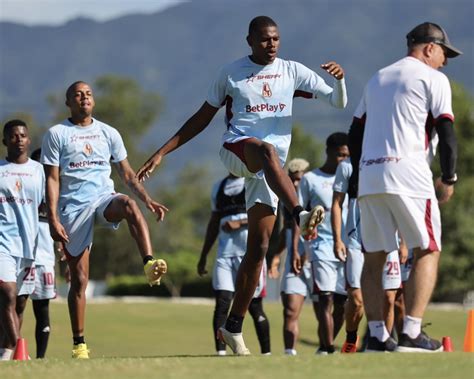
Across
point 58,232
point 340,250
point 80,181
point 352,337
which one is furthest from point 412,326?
point 80,181

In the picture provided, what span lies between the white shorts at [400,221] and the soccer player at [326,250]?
6023 mm

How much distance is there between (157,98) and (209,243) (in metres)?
78.7

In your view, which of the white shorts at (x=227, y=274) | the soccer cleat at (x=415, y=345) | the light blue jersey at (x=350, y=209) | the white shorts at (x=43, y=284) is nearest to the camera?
the soccer cleat at (x=415, y=345)

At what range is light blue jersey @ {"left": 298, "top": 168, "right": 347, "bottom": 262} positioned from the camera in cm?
1631

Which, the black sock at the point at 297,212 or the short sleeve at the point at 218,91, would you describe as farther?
the short sleeve at the point at 218,91

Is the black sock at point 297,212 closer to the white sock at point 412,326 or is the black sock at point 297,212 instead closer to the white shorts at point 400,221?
the white shorts at point 400,221

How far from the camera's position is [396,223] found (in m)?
9.94

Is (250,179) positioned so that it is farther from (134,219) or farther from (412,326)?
(412,326)

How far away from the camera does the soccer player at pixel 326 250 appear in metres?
16.3

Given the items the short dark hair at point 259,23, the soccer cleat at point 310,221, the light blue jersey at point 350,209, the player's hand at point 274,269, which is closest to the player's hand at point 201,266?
the player's hand at point 274,269

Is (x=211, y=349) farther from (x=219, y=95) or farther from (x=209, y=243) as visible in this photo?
(x=219, y=95)

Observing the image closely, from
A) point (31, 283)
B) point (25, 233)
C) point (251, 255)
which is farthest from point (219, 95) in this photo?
point (31, 283)

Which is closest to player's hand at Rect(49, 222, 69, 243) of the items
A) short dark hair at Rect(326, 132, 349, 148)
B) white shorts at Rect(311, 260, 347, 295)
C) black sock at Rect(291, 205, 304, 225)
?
black sock at Rect(291, 205, 304, 225)

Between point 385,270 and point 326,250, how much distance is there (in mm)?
2385
